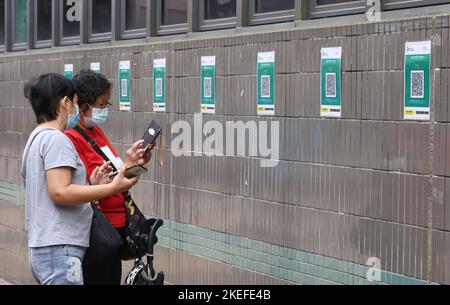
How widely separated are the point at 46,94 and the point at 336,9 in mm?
2420

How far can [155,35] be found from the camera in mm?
8383

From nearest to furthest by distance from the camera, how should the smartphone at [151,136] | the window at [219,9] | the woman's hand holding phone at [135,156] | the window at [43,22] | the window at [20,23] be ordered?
the woman's hand holding phone at [135,156] → the smartphone at [151,136] → the window at [219,9] → the window at [43,22] → the window at [20,23]

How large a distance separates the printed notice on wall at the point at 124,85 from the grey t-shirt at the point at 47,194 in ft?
12.9

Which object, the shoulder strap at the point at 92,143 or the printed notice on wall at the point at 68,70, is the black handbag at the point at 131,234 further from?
the printed notice on wall at the point at 68,70

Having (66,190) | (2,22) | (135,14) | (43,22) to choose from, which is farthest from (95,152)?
(2,22)

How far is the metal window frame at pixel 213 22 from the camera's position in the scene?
7324mm

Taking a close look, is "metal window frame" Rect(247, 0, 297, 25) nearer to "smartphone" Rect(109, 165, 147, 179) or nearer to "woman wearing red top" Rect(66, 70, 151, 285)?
"woman wearing red top" Rect(66, 70, 151, 285)

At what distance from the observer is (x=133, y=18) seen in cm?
886

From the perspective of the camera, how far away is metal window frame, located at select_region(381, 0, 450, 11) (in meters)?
5.36

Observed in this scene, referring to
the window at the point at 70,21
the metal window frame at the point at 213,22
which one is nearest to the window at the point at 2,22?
the window at the point at 70,21

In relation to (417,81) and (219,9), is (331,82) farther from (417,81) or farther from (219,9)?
(219,9)

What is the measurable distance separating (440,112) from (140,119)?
3813 millimetres
